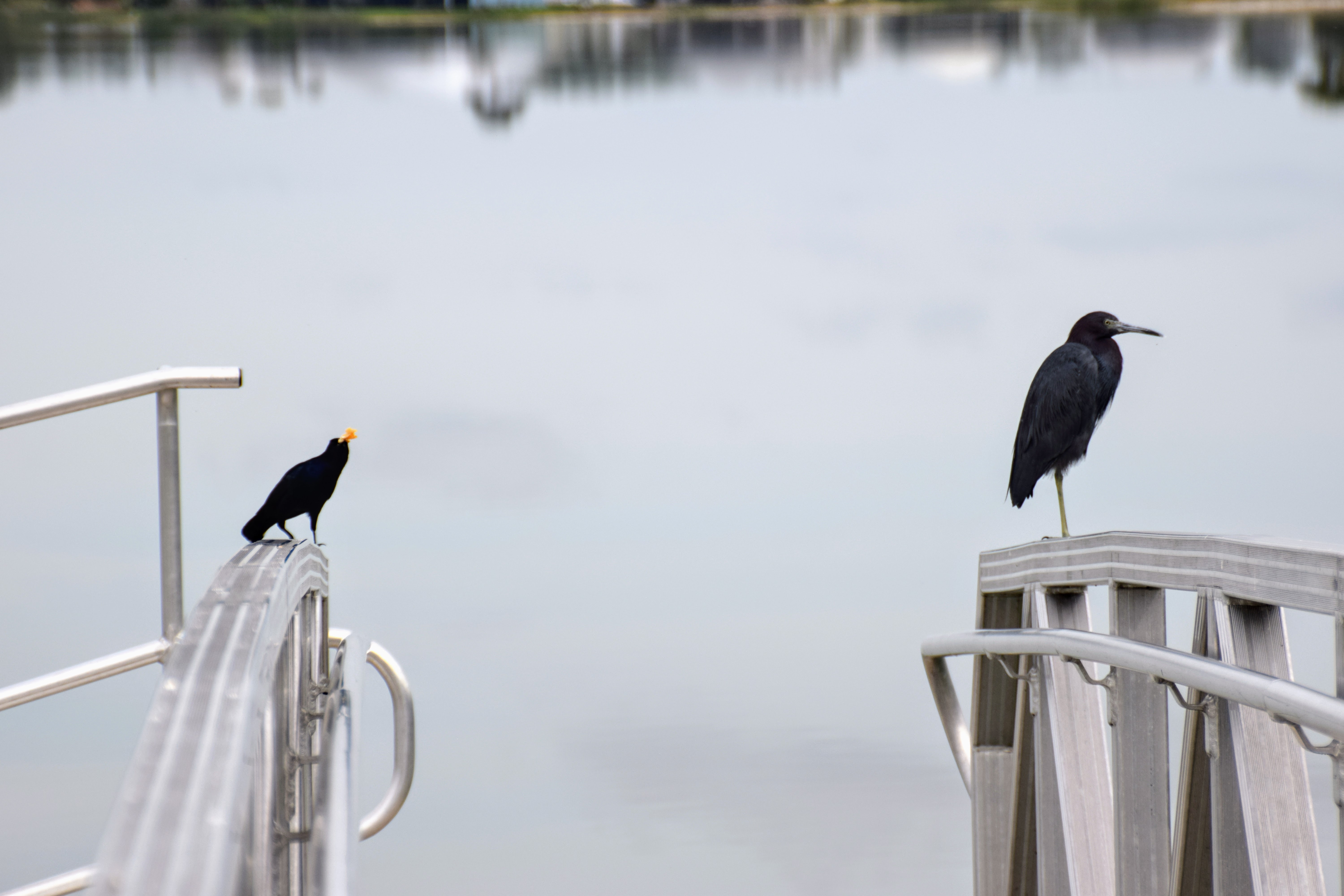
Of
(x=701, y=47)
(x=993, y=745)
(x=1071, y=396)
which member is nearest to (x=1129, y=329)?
(x=1071, y=396)

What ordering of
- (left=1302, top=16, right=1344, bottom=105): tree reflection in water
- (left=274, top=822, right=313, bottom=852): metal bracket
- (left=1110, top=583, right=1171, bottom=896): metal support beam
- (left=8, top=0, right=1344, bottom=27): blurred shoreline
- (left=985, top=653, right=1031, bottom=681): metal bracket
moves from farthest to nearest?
(left=1302, top=16, right=1344, bottom=105): tree reflection in water → (left=8, top=0, right=1344, bottom=27): blurred shoreline → (left=985, top=653, right=1031, bottom=681): metal bracket → (left=1110, top=583, right=1171, bottom=896): metal support beam → (left=274, top=822, right=313, bottom=852): metal bracket

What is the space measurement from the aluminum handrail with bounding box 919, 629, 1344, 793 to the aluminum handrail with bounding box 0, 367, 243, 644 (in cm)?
126

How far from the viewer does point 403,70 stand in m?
11.6

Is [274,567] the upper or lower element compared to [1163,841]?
upper

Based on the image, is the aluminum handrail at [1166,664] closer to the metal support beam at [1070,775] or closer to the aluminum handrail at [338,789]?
the metal support beam at [1070,775]

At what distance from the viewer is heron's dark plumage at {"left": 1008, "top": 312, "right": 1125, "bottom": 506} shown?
13.3 ft

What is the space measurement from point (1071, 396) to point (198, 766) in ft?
12.3

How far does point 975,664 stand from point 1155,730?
118cm

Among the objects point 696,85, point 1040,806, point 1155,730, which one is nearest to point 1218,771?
point 1155,730

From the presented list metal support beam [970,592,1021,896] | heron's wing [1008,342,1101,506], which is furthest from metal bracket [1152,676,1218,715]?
heron's wing [1008,342,1101,506]

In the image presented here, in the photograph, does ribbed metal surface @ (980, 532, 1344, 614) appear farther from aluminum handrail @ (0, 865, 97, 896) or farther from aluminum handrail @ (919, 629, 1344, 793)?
aluminum handrail @ (0, 865, 97, 896)

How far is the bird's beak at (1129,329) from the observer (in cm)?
410

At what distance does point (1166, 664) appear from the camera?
1.72 m

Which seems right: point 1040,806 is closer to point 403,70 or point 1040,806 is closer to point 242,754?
point 242,754
